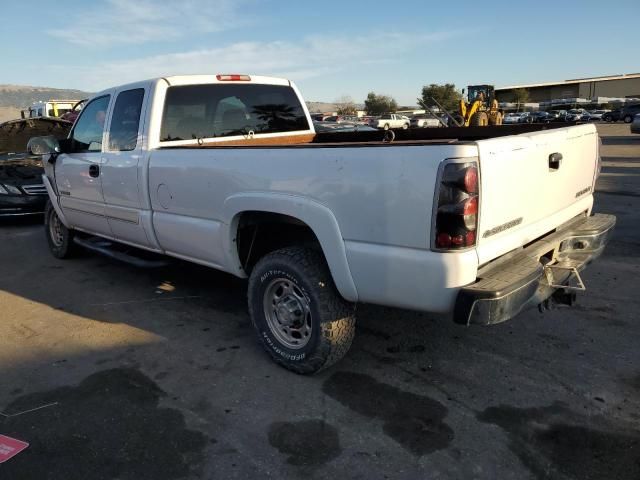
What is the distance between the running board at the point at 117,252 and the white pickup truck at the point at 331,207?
14cm

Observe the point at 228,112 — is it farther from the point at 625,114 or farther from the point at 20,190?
the point at 625,114

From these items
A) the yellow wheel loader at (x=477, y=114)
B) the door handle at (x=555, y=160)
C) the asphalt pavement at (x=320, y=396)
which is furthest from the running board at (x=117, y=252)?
the yellow wheel loader at (x=477, y=114)

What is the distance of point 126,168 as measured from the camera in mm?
4512

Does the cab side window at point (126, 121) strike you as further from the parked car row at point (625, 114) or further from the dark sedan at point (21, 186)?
the parked car row at point (625, 114)

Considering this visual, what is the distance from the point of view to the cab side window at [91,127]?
509cm

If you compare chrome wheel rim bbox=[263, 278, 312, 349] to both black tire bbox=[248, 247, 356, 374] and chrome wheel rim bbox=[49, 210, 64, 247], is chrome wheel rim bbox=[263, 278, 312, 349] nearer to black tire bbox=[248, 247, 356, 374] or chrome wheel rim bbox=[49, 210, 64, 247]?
black tire bbox=[248, 247, 356, 374]

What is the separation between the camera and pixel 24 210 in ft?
29.3

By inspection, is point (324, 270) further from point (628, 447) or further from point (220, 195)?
point (628, 447)

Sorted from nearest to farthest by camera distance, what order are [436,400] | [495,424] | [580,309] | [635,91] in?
1. [495,424]
2. [436,400]
3. [580,309]
4. [635,91]

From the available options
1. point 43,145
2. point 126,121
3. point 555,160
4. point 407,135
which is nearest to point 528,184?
point 555,160

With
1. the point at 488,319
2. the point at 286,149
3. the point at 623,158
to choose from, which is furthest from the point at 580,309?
the point at 623,158

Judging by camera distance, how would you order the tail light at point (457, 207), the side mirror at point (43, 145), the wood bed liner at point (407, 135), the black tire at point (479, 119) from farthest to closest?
the black tire at point (479, 119) < the side mirror at point (43, 145) < the wood bed liner at point (407, 135) < the tail light at point (457, 207)

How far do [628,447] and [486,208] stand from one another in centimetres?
142

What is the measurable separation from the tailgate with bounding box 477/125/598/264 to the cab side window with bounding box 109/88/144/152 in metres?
3.06
